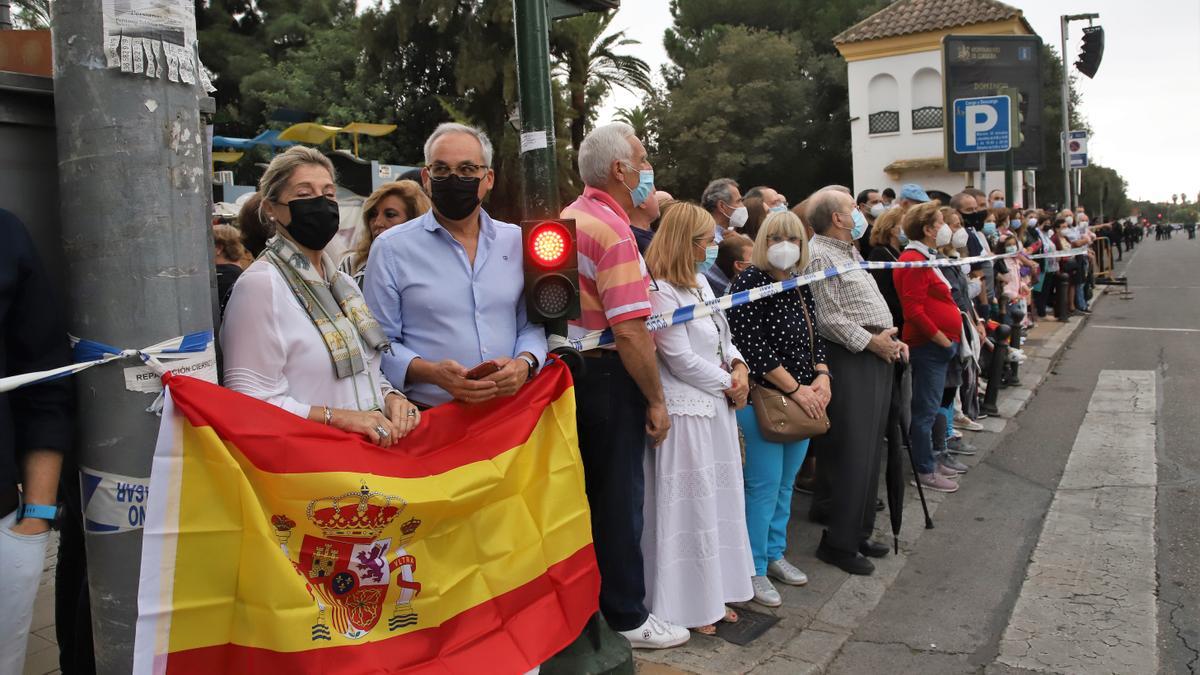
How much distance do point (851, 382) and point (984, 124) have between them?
23.3 feet

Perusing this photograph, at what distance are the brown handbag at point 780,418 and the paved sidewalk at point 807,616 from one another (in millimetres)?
870

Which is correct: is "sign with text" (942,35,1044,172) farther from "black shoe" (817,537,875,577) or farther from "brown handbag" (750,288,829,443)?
"brown handbag" (750,288,829,443)

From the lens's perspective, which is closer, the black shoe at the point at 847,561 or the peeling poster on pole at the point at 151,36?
the peeling poster on pole at the point at 151,36

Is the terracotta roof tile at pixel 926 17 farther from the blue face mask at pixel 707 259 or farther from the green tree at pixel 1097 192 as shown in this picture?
the blue face mask at pixel 707 259

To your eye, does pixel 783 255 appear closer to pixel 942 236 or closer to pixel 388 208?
pixel 388 208

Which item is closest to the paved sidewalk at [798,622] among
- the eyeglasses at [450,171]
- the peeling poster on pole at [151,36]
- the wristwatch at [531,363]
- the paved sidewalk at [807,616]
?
the paved sidewalk at [807,616]

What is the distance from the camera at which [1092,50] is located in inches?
854

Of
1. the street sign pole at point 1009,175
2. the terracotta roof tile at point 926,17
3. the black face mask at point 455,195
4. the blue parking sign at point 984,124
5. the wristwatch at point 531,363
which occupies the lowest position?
the wristwatch at point 531,363

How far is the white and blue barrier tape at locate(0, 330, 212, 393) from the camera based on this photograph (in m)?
2.39

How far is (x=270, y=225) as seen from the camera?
3227 millimetres

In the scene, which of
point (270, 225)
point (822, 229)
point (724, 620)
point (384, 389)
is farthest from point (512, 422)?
point (822, 229)

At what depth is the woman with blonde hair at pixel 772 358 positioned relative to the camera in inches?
191

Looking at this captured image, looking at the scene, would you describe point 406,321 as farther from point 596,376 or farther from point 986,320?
point 986,320

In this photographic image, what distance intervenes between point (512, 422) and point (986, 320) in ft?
25.0
